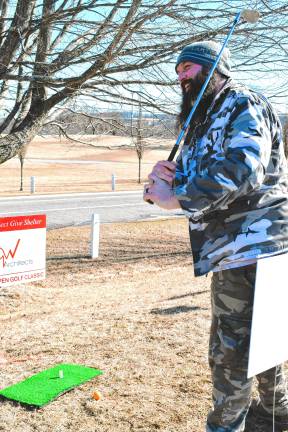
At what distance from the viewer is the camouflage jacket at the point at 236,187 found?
1.99 m

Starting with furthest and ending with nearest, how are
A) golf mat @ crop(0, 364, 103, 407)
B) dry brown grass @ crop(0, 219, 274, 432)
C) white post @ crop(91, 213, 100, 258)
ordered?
white post @ crop(91, 213, 100, 258), golf mat @ crop(0, 364, 103, 407), dry brown grass @ crop(0, 219, 274, 432)

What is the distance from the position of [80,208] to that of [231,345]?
1623 cm

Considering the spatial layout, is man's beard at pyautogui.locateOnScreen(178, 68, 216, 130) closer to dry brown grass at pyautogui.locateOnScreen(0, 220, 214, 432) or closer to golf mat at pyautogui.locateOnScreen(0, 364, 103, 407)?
dry brown grass at pyautogui.locateOnScreen(0, 220, 214, 432)

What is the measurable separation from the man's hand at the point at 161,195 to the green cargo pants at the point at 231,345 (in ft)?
1.38

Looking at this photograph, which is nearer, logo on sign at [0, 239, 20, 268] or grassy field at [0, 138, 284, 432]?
grassy field at [0, 138, 284, 432]

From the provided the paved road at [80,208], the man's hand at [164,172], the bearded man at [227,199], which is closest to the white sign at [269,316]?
the bearded man at [227,199]

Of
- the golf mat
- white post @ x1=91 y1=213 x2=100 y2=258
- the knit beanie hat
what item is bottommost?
white post @ x1=91 y1=213 x2=100 y2=258

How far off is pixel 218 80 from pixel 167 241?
9.40m

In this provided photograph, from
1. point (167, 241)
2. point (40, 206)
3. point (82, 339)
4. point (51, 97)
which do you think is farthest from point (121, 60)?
point (40, 206)

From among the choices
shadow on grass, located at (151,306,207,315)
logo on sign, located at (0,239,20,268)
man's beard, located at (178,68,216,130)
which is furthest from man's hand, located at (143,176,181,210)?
logo on sign, located at (0,239,20,268)

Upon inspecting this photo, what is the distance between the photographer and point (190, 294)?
234 inches

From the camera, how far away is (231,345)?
2.31 metres

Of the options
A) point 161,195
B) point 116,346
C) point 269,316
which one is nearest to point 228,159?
point 161,195

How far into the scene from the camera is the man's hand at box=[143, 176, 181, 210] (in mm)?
2107
